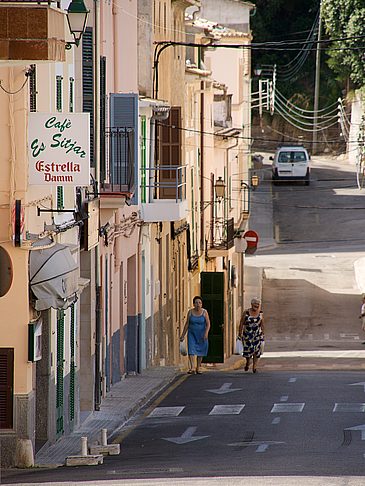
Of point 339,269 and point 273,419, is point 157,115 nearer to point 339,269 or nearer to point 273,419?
point 273,419

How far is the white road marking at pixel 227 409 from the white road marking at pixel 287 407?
522mm

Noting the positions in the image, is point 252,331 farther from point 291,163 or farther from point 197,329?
point 291,163

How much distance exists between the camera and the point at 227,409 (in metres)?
22.0

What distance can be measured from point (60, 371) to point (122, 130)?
301 inches

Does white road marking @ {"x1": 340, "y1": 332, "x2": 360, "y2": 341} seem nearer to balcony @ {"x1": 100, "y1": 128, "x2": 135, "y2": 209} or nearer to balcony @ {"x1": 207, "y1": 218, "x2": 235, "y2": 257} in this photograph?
balcony @ {"x1": 207, "y1": 218, "x2": 235, "y2": 257}

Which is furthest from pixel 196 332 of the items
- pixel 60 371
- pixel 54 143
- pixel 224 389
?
pixel 54 143

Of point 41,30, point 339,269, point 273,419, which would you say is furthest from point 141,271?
point 339,269

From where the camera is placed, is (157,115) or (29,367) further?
(157,115)

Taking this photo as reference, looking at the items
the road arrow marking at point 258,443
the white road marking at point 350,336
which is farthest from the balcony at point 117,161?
the white road marking at point 350,336

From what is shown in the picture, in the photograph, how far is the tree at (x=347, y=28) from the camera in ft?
258

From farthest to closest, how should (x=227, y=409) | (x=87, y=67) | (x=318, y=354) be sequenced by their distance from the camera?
(x=318, y=354), (x=87, y=67), (x=227, y=409)

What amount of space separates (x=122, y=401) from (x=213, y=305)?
61.0ft

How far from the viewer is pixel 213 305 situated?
41.9 meters

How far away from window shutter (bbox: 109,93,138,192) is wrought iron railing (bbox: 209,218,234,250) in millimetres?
17913
